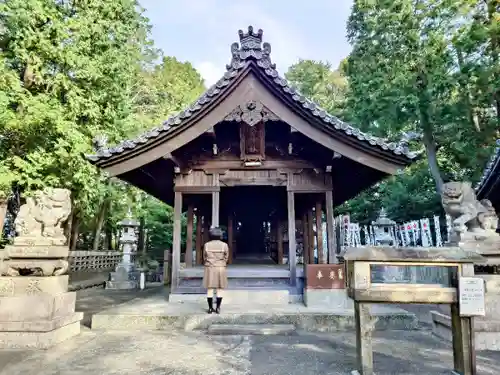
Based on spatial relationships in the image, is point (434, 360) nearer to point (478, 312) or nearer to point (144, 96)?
point (478, 312)

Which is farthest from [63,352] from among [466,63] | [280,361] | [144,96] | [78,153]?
[144,96]

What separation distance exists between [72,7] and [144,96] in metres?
11.3

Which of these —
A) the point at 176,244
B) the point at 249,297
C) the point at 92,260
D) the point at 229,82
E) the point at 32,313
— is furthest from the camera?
the point at 92,260

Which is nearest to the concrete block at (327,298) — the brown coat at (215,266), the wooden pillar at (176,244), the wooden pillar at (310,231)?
the brown coat at (215,266)

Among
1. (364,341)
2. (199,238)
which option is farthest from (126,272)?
(364,341)

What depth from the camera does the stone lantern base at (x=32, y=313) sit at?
16.9 feet

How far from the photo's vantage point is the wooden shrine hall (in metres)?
7.54

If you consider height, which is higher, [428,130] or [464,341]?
[428,130]

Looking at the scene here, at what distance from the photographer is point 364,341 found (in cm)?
381

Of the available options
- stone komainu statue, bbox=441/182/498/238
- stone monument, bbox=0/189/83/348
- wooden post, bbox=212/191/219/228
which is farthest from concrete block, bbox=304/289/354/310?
stone monument, bbox=0/189/83/348

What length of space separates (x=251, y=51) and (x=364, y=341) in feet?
19.9

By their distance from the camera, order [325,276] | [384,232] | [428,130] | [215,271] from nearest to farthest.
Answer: [215,271]
[325,276]
[384,232]
[428,130]

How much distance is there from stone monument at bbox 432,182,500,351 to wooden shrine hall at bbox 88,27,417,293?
1632 mm

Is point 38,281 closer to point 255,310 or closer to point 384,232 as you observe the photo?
point 255,310
